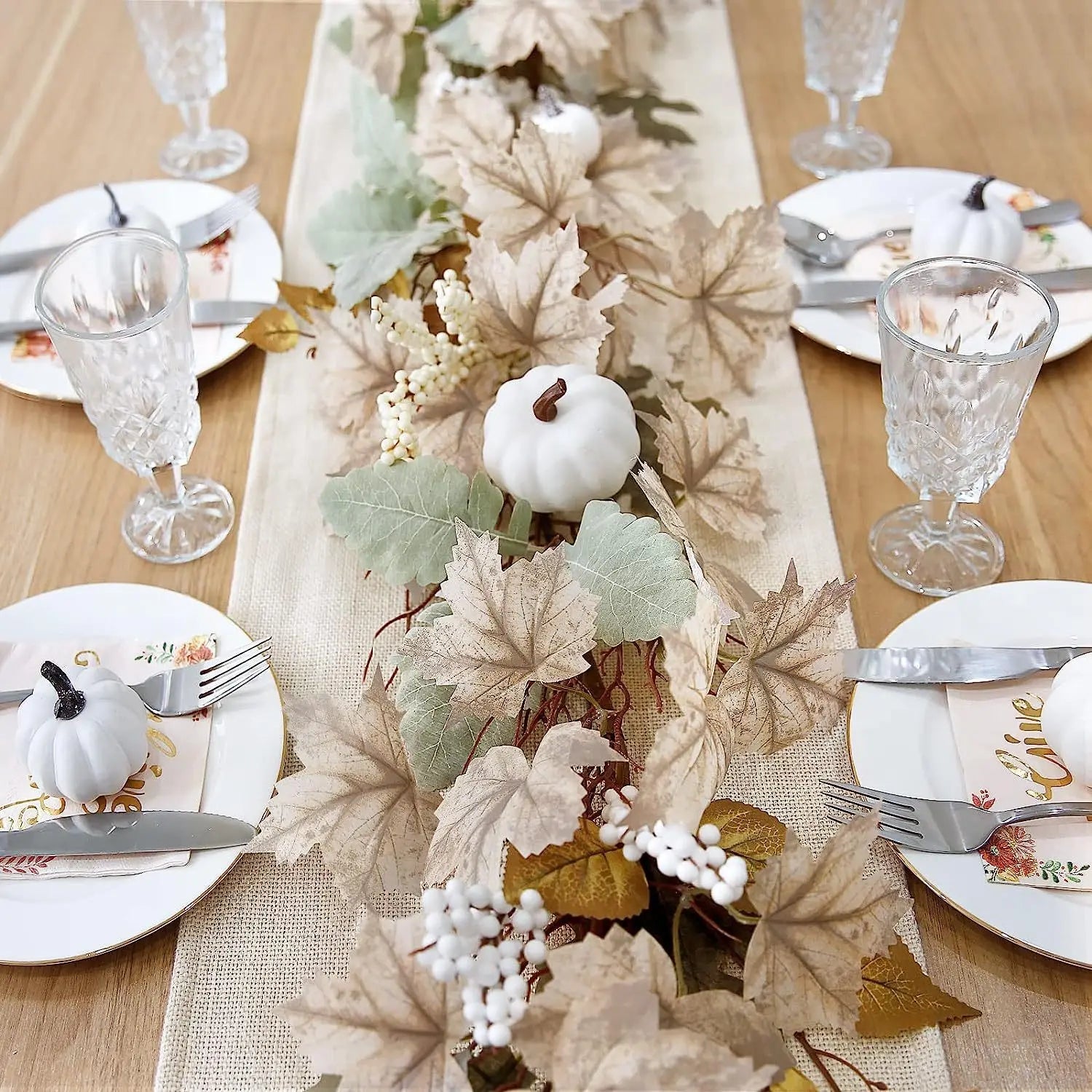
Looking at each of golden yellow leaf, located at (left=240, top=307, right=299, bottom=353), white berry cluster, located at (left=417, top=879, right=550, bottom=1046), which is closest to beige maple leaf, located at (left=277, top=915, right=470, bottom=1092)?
white berry cluster, located at (left=417, top=879, right=550, bottom=1046)

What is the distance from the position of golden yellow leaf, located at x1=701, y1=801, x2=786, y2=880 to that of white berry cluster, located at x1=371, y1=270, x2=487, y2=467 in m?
0.31

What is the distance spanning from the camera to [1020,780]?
0.66 meters

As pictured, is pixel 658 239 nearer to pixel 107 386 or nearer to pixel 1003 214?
pixel 1003 214

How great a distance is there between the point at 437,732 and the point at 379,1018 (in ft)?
0.57

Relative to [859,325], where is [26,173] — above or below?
above

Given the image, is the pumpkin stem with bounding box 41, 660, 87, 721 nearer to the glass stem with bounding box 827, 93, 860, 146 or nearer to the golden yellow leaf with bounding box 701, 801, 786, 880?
the golden yellow leaf with bounding box 701, 801, 786, 880

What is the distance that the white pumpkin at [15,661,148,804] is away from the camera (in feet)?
2.10

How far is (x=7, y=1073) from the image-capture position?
59 centimetres

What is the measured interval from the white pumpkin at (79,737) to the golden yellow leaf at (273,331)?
1.17 ft

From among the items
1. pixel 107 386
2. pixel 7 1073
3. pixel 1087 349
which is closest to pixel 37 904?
pixel 7 1073

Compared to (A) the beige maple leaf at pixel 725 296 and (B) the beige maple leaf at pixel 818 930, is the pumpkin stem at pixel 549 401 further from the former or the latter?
(B) the beige maple leaf at pixel 818 930

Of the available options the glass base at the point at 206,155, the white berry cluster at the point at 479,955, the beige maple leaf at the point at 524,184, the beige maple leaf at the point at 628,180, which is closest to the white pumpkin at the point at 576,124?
the beige maple leaf at the point at 628,180

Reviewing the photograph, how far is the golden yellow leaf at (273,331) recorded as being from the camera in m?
0.93

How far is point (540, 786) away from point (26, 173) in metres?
0.99
